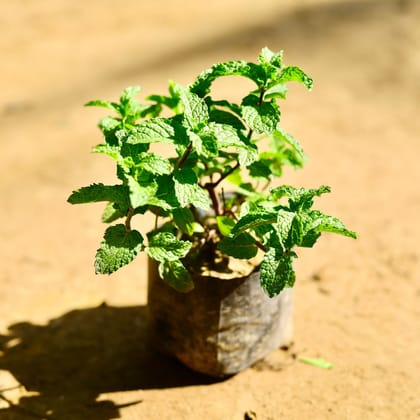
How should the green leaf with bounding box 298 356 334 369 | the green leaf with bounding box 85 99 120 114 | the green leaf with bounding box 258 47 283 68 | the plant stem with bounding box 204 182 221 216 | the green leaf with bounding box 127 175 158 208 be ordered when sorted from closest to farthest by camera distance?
the green leaf with bounding box 127 175 158 208 → the green leaf with bounding box 258 47 283 68 → the green leaf with bounding box 85 99 120 114 → the plant stem with bounding box 204 182 221 216 → the green leaf with bounding box 298 356 334 369

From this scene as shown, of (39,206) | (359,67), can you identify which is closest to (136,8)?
(359,67)

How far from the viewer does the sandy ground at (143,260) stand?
2.59 m

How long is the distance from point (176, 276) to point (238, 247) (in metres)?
0.24

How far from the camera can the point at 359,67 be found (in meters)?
5.63

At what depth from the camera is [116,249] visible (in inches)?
86.4

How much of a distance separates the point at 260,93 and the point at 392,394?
49.5 inches

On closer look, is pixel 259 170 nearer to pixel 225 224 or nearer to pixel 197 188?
pixel 225 224

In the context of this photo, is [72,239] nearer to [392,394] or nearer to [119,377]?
[119,377]

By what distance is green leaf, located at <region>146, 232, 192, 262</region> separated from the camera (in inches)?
88.6

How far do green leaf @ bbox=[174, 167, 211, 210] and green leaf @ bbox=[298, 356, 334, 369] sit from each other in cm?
94

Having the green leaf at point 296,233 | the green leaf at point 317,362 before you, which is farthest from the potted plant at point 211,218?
the green leaf at point 317,362

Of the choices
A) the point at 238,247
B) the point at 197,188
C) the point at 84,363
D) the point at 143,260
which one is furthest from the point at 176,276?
the point at 143,260

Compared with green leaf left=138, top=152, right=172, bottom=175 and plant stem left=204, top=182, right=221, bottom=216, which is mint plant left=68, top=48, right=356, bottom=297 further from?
plant stem left=204, top=182, right=221, bottom=216

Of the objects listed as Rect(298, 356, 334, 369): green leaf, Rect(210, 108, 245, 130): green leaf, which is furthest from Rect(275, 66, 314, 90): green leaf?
Rect(298, 356, 334, 369): green leaf
